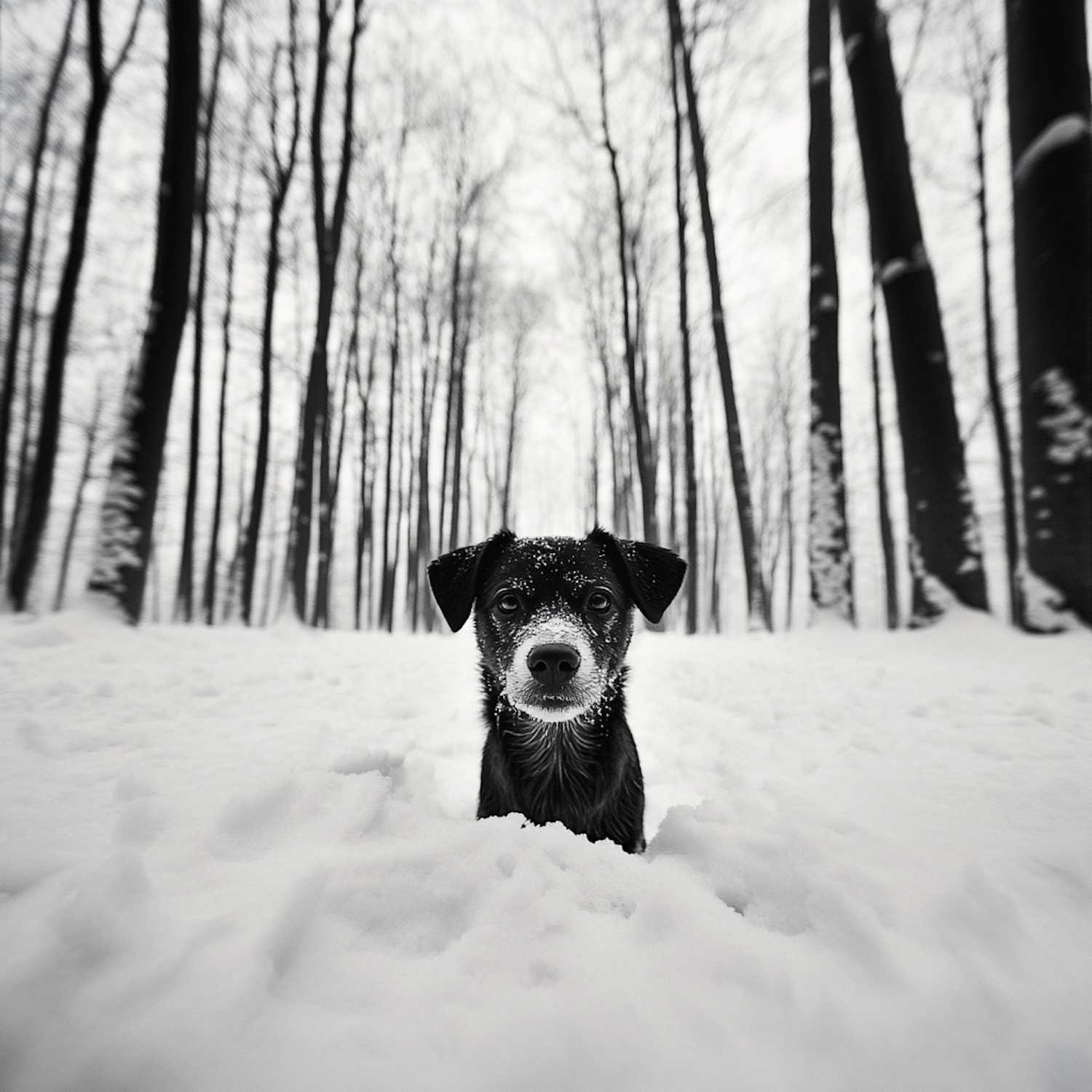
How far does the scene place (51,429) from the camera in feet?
26.7

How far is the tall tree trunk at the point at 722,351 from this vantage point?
1215 centimetres

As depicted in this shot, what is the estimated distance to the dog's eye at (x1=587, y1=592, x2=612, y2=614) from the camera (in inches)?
107

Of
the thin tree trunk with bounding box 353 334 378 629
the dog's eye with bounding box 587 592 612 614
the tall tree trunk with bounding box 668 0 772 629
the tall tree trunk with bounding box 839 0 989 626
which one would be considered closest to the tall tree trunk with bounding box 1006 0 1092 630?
the tall tree trunk with bounding box 839 0 989 626

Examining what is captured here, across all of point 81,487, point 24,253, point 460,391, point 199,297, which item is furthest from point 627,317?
point 81,487

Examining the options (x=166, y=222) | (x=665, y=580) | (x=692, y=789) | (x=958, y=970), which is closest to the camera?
(x=958, y=970)

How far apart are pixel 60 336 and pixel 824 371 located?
13.1 metres

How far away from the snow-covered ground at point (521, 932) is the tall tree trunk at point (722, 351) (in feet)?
32.9

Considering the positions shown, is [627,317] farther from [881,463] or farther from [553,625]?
[553,625]

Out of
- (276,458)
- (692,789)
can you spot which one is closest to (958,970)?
(692,789)

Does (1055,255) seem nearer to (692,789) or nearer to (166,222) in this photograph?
(692,789)

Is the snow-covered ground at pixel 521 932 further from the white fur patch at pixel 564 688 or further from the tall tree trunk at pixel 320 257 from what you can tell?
the tall tree trunk at pixel 320 257

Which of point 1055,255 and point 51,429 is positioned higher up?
point 1055,255

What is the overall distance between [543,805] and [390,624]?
16981mm

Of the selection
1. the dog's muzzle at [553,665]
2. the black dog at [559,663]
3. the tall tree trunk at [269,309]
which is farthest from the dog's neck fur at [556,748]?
the tall tree trunk at [269,309]
